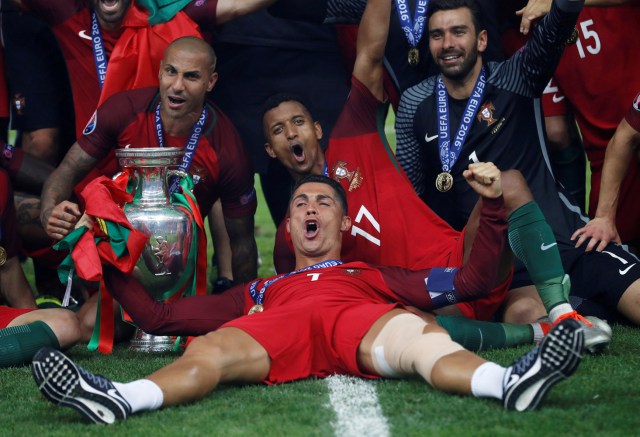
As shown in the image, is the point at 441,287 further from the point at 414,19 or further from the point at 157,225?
the point at 414,19

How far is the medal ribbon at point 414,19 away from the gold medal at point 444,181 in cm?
83

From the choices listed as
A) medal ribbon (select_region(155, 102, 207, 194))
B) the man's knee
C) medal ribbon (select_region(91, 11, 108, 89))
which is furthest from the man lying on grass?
medal ribbon (select_region(91, 11, 108, 89))

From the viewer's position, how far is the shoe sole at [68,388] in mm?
4176

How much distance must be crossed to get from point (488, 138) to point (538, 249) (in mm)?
1229

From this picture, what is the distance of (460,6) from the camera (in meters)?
6.45

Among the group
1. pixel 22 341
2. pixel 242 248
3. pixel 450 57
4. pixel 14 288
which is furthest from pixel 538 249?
pixel 14 288

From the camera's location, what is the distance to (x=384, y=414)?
432cm

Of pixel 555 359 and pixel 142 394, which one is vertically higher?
pixel 555 359

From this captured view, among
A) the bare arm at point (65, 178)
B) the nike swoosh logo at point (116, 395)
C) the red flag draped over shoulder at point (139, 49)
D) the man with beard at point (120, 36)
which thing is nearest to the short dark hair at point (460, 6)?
the man with beard at point (120, 36)

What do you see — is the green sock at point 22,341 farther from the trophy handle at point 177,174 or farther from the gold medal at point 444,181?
the gold medal at point 444,181

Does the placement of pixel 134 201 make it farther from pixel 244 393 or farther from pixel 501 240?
pixel 501 240

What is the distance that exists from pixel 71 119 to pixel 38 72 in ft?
1.25

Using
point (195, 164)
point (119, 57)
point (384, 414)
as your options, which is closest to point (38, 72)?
point (119, 57)

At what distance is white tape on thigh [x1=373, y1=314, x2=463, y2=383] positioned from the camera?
14.8 ft
